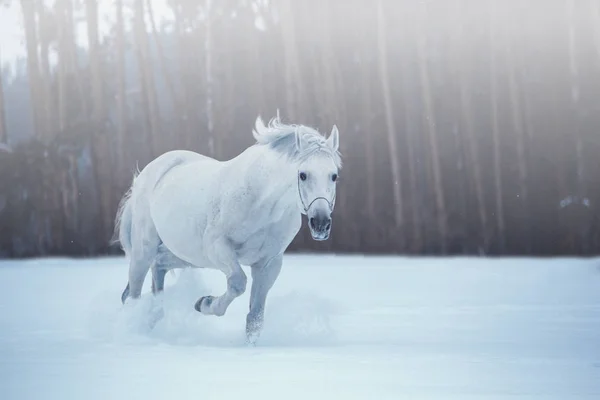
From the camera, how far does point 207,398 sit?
3109 mm

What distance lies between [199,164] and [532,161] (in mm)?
9038

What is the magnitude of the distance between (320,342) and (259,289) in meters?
0.45

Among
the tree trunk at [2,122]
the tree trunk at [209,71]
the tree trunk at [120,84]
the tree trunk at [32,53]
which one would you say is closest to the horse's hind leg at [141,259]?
the tree trunk at [209,71]

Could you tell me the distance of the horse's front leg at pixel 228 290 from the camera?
15.2 feet

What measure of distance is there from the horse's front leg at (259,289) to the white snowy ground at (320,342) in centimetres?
9

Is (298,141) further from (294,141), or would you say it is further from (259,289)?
(259,289)

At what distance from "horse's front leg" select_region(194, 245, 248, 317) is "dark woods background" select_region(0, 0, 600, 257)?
8.67 metres

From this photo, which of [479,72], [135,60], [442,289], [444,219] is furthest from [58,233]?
[442,289]

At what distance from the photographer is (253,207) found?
4.74 m

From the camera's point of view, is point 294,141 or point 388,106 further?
point 388,106

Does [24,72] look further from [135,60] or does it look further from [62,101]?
[135,60]

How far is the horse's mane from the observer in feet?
14.7

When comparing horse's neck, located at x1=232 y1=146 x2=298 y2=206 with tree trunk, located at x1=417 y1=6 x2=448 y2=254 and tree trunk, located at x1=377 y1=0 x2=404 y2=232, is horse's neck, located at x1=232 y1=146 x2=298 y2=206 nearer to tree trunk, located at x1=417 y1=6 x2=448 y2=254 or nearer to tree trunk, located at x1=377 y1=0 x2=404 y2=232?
tree trunk, located at x1=417 y1=6 x2=448 y2=254

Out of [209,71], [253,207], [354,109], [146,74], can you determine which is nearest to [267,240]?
[253,207]
